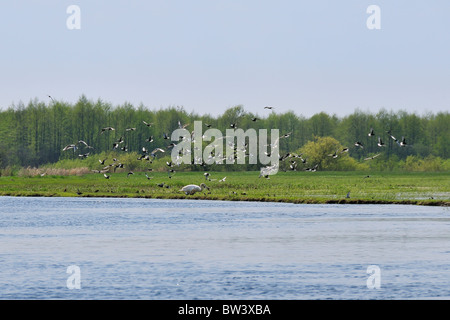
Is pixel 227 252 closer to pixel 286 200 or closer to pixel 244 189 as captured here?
pixel 286 200

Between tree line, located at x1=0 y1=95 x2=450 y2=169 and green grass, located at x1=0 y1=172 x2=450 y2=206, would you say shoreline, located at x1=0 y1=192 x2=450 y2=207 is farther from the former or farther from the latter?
tree line, located at x1=0 y1=95 x2=450 y2=169

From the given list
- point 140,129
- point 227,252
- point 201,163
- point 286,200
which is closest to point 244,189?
point 286,200

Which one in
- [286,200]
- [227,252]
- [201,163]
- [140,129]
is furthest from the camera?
[140,129]

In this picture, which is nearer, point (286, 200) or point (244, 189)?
point (286, 200)

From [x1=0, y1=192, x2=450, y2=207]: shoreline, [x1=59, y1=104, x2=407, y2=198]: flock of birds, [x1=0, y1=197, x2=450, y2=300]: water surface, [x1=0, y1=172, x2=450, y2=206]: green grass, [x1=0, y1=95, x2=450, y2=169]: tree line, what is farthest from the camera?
[x1=0, y1=95, x2=450, y2=169]: tree line

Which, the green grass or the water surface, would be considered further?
the green grass

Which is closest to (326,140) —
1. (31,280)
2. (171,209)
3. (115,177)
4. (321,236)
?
(115,177)

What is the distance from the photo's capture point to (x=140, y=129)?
138625 millimetres

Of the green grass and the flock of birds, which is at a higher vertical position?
the flock of birds

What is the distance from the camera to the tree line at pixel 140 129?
442 feet

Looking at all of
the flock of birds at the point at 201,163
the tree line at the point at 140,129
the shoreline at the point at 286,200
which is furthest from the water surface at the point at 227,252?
the tree line at the point at 140,129

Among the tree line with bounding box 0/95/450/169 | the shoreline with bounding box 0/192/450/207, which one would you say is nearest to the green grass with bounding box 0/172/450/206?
the shoreline with bounding box 0/192/450/207

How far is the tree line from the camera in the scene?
5300 inches
